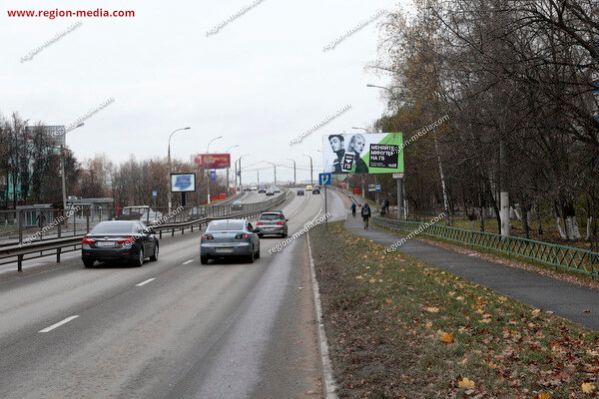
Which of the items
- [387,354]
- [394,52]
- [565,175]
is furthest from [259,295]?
[394,52]

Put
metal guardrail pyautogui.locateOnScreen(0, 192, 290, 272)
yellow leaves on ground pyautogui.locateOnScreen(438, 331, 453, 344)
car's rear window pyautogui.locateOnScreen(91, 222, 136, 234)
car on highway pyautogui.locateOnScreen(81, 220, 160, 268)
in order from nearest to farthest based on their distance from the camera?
yellow leaves on ground pyautogui.locateOnScreen(438, 331, 453, 344), metal guardrail pyautogui.locateOnScreen(0, 192, 290, 272), car on highway pyautogui.locateOnScreen(81, 220, 160, 268), car's rear window pyautogui.locateOnScreen(91, 222, 136, 234)

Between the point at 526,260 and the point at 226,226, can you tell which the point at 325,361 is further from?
the point at 226,226

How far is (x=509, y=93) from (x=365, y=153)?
2581 centimetres

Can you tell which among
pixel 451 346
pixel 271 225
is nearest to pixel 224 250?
pixel 451 346

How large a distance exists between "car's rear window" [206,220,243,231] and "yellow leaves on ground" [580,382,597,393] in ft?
57.5

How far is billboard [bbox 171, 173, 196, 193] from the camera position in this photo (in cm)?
6788

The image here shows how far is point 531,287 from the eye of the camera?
13.8m

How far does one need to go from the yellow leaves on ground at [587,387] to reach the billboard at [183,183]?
63496 mm

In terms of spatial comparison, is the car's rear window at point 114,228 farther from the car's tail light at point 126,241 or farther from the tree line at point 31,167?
the tree line at point 31,167

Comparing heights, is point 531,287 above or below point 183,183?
below

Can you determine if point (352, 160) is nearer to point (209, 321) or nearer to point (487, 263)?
point (487, 263)

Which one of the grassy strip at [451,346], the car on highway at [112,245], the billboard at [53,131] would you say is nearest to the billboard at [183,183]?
the billboard at [53,131]

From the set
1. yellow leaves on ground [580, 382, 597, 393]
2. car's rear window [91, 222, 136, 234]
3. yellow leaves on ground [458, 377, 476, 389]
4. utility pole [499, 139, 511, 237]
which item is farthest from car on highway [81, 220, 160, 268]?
yellow leaves on ground [580, 382, 597, 393]

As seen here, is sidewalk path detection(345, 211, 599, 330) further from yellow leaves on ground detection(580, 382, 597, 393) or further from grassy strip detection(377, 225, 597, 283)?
yellow leaves on ground detection(580, 382, 597, 393)
